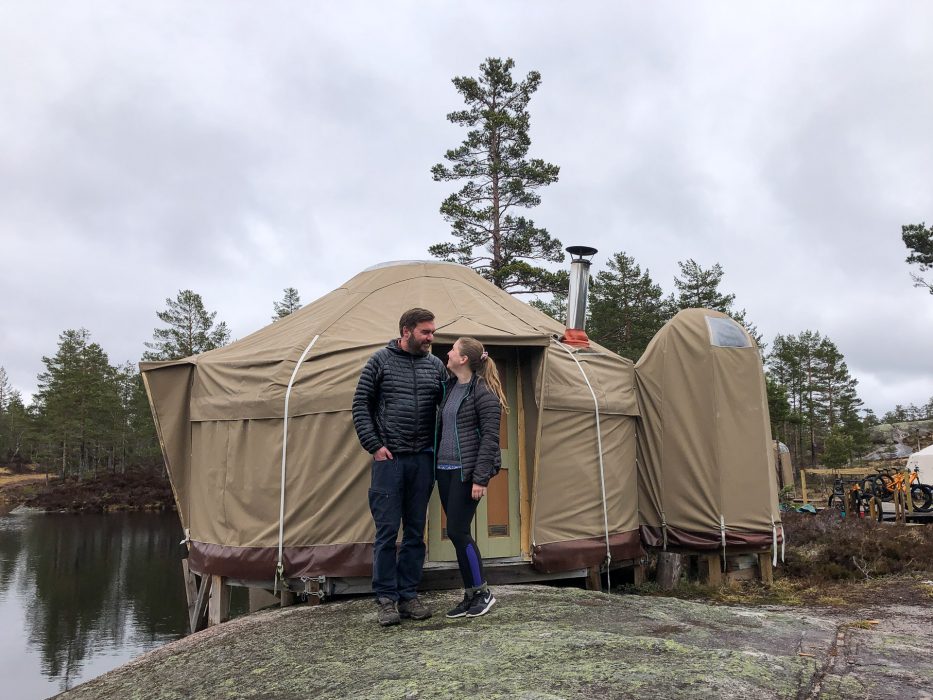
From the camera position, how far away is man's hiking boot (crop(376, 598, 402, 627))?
3.70 meters

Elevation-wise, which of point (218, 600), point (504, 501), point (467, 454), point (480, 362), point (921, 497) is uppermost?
point (480, 362)

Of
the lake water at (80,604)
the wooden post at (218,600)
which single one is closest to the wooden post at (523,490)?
the wooden post at (218,600)

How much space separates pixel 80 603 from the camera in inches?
543

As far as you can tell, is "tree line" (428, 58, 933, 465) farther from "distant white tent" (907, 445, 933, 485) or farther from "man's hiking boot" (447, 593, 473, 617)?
"man's hiking boot" (447, 593, 473, 617)

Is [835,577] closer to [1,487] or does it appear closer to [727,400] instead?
[727,400]

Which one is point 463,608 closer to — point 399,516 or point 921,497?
point 399,516

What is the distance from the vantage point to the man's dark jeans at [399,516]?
374cm

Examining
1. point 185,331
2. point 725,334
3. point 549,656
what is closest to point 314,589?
point 549,656

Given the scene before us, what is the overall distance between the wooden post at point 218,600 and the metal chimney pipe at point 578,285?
3.76 metres

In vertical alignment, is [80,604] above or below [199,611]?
below

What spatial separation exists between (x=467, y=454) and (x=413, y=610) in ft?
3.03

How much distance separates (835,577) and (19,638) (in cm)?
1281

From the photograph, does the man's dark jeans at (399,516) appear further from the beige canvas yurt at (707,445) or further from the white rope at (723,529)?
the white rope at (723,529)

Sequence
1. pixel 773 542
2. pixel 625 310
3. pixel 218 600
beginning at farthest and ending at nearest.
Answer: pixel 625 310
pixel 773 542
pixel 218 600
